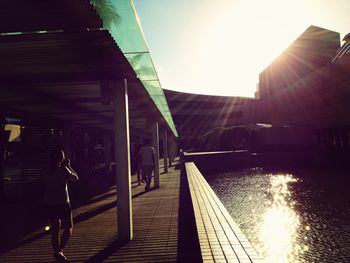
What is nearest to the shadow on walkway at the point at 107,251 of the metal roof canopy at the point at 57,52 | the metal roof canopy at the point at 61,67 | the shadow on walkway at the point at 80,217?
the shadow on walkway at the point at 80,217

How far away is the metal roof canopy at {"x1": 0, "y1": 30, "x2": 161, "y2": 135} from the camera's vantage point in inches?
147

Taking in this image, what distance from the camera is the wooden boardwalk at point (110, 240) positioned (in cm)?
495

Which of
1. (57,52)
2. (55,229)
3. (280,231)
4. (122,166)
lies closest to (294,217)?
(280,231)

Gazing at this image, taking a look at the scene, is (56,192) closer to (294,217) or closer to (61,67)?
(61,67)

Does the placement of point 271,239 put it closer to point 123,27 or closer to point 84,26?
point 123,27

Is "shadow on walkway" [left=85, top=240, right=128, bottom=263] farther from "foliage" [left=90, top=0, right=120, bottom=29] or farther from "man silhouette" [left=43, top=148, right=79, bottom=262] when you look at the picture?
"foliage" [left=90, top=0, right=120, bottom=29]

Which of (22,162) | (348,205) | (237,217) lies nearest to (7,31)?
(237,217)

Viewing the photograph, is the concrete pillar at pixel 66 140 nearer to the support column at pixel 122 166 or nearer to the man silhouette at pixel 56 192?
the support column at pixel 122 166

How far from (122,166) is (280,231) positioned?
5595mm

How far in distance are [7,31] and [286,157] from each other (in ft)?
98.6

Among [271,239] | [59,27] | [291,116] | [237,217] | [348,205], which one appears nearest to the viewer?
[59,27]

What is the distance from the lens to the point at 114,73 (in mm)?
5316

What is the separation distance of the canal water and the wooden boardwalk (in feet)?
5.98

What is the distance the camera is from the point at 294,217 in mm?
10742
